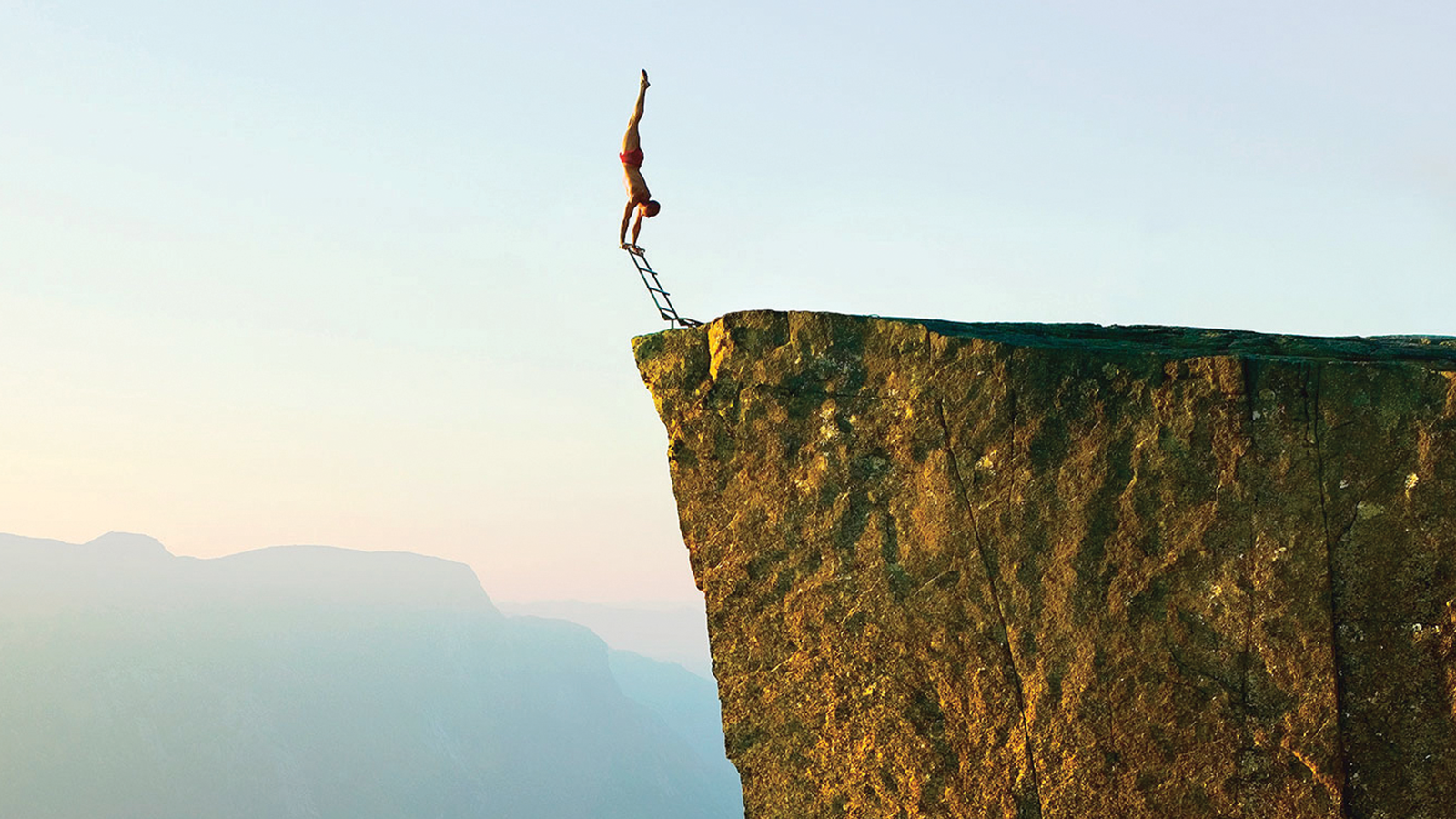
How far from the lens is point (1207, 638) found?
8000 mm

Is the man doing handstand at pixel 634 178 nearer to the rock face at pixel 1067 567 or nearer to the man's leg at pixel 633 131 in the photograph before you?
the man's leg at pixel 633 131

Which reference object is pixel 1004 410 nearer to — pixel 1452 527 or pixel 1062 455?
pixel 1062 455

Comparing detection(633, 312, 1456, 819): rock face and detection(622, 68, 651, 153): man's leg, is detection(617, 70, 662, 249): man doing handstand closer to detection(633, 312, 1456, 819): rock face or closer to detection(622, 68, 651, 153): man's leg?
detection(622, 68, 651, 153): man's leg

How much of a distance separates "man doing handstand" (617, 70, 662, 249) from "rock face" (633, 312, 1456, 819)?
5.78 feet

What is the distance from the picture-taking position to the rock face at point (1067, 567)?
25.7ft

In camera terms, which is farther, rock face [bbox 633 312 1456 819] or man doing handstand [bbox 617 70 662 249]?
man doing handstand [bbox 617 70 662 249]

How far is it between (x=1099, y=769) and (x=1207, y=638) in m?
1.22

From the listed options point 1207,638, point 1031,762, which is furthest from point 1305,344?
point 1031,762

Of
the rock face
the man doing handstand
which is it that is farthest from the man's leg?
the rock face

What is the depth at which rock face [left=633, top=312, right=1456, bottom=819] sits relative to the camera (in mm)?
7836

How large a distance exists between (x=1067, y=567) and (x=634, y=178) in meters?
5.07

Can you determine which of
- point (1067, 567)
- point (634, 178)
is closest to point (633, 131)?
point (634, 178)

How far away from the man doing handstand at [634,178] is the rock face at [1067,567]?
1.76 meters

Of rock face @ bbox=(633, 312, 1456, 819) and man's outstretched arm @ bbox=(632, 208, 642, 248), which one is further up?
man's outstretched arm @ bbox=(632, 208, 642, 248)
